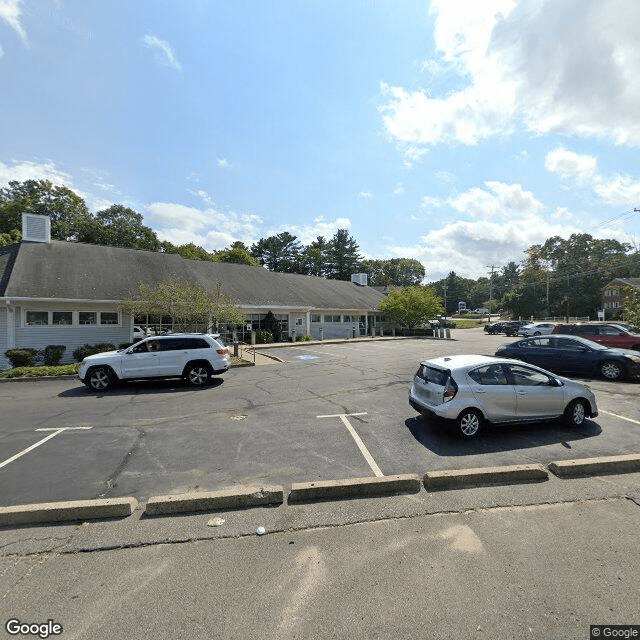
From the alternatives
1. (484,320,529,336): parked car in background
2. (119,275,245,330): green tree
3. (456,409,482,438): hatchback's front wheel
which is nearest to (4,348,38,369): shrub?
(119,275,245,330): green tree

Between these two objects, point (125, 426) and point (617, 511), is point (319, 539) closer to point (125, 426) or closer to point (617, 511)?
point (617, 511)

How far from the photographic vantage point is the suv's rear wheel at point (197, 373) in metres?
12.5

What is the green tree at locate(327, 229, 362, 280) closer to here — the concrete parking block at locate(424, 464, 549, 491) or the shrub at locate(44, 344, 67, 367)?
the shrub at locate(44, 344, 67, 367)

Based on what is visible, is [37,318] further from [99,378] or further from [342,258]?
[342,258]

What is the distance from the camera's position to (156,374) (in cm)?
1220

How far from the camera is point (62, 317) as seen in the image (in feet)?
62.2

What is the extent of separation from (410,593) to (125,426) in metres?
6.86

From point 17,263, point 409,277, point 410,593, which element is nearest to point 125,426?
point 410,593

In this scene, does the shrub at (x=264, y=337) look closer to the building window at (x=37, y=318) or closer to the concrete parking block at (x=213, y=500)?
the building window at (x=37, y=318)

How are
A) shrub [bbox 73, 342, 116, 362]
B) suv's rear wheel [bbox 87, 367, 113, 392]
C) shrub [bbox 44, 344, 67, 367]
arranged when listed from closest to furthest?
suv's rear wheel [bbox 87, 367, 113, 392] < shrub [bbox 44, 344, 67, 367] < shrub [bbox 73, 342, 116, 362]

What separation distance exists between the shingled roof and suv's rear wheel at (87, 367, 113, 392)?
30.4ft

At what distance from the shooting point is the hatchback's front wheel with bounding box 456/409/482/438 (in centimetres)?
688

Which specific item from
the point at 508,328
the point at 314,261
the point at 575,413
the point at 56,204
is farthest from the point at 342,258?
the point at 575,413

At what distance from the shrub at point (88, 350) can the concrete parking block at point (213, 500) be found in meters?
16.3
